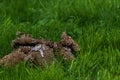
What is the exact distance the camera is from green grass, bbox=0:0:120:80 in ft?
13.1

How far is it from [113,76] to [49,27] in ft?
4.93

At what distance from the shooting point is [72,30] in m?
5.13

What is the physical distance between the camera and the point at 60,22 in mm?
5359

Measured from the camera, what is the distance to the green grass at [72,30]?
3.99m

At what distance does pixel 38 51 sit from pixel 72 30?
1123mm

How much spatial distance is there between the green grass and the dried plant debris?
92mm

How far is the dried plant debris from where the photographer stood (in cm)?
409

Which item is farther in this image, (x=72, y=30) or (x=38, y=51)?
(x=72, y=30)

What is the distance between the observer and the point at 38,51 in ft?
13.5

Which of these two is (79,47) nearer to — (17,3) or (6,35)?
(6,35)

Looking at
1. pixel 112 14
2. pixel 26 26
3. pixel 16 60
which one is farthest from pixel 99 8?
pixel 16 60

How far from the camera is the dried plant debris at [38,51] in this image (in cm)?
409

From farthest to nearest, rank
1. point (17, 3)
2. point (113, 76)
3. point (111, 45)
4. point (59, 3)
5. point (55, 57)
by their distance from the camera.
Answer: point (17, 3), point (59, 3), point (111, 45), point (55, 57), point (113, 76)

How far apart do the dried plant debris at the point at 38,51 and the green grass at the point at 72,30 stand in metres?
0.09
